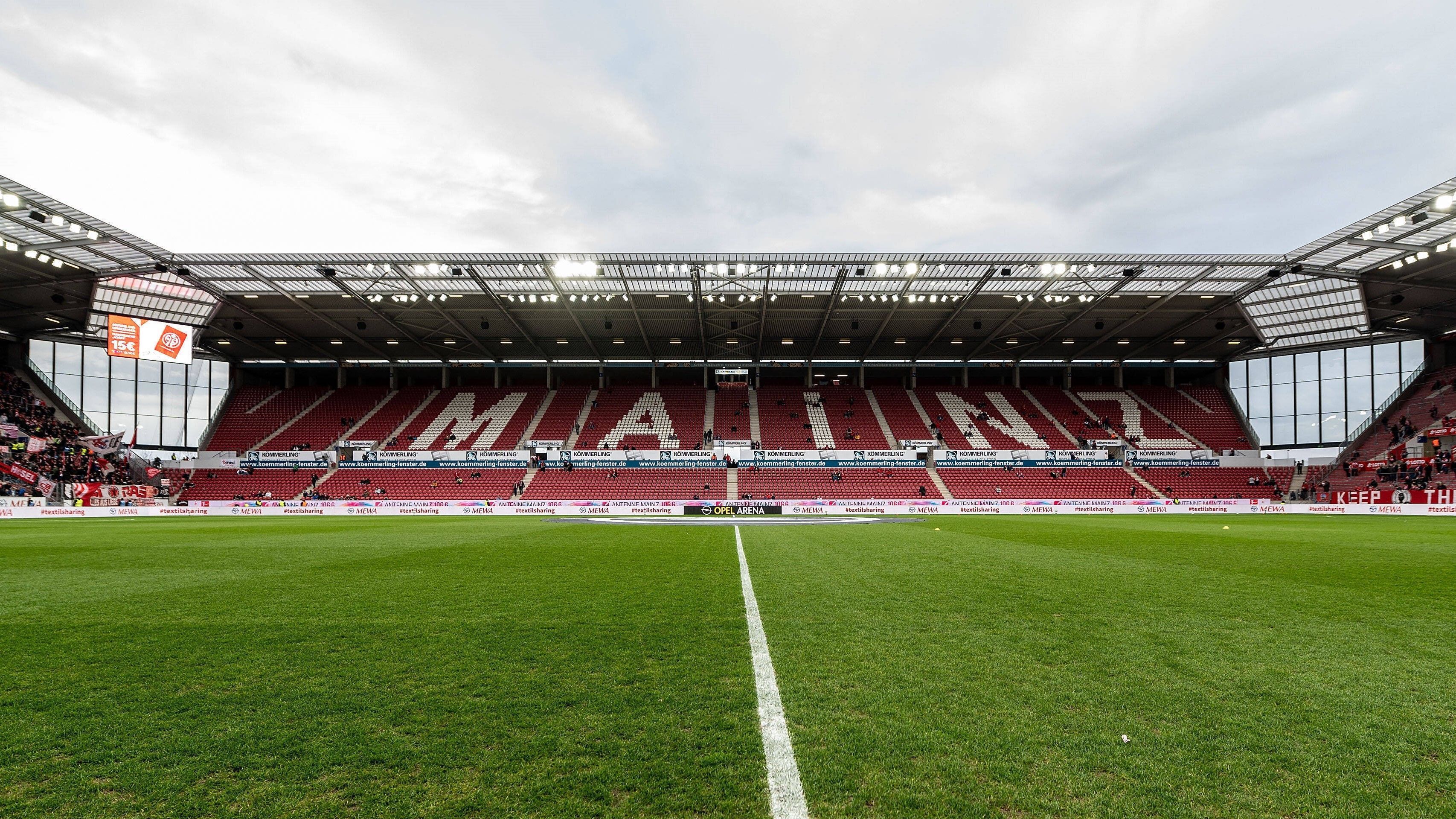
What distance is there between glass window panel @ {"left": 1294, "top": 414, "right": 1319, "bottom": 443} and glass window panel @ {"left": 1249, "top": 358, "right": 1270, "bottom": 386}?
3.72 m

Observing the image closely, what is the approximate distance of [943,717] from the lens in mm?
3863

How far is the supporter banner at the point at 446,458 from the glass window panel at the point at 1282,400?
58.6 metres

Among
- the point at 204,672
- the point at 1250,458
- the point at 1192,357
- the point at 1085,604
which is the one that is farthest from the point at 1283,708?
the point at 1192,357

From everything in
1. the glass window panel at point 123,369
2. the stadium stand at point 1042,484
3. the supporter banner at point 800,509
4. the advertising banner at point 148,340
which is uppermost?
the glass window panel at point 123,369

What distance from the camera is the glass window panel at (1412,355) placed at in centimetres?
4872

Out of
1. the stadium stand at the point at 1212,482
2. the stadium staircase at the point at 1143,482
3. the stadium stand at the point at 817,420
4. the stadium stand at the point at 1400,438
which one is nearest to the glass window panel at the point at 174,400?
the stadium stand at the point at 817,420

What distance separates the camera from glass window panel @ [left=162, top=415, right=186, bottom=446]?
53.1 metres

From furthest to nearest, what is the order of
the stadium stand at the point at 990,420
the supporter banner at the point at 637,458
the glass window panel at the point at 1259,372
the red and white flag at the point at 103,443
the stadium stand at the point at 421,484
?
1. the glass window panel at the point at 1259,372
2. the stadium stand at the point at 990,420
3. the supporter banner at the point at 637,458
4. the stadium stand at the point at 421,484
5. the red and white flag at the point at 103,443

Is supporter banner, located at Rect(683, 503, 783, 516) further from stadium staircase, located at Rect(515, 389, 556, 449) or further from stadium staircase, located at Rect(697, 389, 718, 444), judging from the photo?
stadium staircase, located at Rect(515, 389, 556, 449)

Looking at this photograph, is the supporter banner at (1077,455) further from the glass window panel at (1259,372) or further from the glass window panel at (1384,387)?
the glass window panel at (1384,387)

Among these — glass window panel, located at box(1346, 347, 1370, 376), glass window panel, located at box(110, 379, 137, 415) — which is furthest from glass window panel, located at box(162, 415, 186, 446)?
glass window panel, located at box(1346, 347, 1370, 376)

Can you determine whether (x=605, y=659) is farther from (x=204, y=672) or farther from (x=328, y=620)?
(x=328, y=620)

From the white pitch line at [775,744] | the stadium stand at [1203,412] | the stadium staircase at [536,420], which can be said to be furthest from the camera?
the stadium stand at [1203,412]

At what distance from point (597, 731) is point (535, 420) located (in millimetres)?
53641
